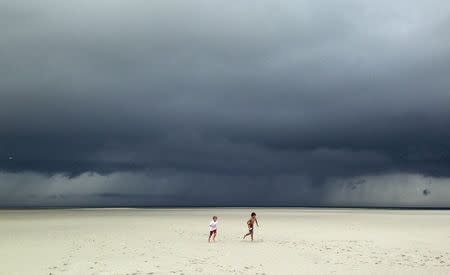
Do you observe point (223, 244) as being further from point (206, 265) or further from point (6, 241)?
point (6, 241)

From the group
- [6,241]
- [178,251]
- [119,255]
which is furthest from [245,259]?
[6,241]

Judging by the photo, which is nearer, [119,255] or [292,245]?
[119,255]

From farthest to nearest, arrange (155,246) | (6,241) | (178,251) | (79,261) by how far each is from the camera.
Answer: (6,241) < (155,246) < (178,251) < (79,261)

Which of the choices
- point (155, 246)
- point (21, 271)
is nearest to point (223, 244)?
point (155, 246)

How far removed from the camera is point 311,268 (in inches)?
867

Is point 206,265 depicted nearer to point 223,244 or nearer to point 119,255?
point 119,255

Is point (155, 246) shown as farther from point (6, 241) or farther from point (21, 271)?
point (6, 241)

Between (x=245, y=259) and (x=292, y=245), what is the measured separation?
27.6 feet

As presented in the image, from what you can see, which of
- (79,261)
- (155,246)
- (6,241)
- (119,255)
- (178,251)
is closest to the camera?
(79,261)

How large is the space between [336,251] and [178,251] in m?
9.74

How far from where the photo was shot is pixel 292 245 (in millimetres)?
32031

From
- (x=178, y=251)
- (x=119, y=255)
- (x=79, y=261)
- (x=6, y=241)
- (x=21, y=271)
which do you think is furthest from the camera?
(x=6, y=241)

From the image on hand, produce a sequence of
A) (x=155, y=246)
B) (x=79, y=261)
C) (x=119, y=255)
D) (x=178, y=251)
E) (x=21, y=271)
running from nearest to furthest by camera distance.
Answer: (x=21, y=271) → (x=79, y=261) → (x=119, y=255) → (x=178, y=251) → (x=155, y=246)

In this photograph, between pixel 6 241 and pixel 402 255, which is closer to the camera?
pixel 402 255
